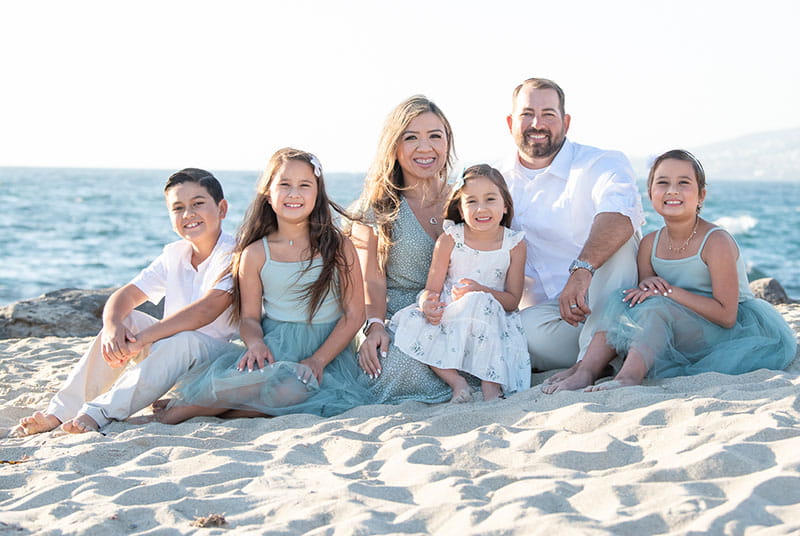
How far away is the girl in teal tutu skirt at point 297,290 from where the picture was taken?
13.5ft

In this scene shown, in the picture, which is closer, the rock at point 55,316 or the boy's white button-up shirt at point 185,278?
the boy's white button-up shirt at point 185,278

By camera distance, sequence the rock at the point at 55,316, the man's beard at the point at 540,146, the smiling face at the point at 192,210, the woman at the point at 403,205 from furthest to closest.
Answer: the rock at the point at 55,316, the man's beard at the point at 540,146, the woman at the point at 403,205, the smiling face at the point at 192,210

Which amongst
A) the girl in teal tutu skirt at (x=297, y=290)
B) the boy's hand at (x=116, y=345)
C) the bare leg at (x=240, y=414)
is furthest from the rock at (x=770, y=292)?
the boy's hand at (x=116, y=345)

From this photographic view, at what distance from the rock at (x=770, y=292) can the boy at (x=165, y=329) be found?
229 inches

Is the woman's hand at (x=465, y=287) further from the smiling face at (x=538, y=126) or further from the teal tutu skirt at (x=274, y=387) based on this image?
the smiling face at (x=538, y=126)

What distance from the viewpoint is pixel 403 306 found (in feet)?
15.5

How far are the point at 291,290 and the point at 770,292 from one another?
579 cm

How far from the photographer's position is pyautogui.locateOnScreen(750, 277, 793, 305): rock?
27.0 ft

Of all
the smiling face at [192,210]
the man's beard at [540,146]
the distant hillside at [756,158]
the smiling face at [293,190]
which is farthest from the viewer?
the distant hillside at [756,158]

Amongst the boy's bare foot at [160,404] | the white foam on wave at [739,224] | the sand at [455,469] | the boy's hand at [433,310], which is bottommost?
the white foam on wave at [739,224]

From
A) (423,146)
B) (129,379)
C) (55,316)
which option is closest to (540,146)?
(423,146)

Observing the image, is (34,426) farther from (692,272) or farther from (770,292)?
(770,292)

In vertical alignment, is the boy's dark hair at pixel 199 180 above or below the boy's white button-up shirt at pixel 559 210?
above

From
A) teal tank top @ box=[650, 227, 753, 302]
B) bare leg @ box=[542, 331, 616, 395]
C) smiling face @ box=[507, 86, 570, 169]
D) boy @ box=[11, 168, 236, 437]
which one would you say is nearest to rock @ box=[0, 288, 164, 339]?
boy @ box=[11, 168, 236, 437]
